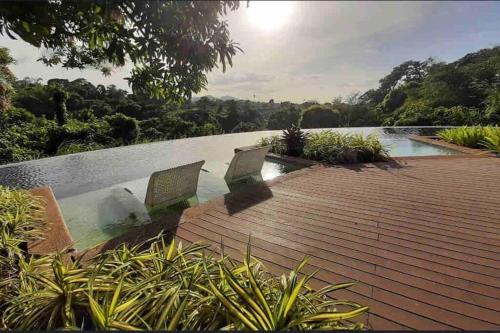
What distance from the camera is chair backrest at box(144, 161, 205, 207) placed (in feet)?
11.4

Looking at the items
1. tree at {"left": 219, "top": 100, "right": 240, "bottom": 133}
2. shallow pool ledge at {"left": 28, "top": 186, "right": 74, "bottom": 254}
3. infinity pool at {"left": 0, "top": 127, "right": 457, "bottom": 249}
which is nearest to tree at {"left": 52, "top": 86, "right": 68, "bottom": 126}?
infinity pool at {"left": 0, "top": 127, "right": 457, "bottom": 249}

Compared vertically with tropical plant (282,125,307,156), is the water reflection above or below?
below

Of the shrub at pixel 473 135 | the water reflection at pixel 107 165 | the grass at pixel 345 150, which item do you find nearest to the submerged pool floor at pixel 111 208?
the water reflection at pixel 107 165

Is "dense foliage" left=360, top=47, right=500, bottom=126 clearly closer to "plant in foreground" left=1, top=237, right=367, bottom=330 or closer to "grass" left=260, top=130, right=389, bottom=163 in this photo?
"grass" left=260, top=130, right=389, bottom=163

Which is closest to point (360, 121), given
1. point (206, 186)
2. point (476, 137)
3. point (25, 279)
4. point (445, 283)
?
point (476, 137)

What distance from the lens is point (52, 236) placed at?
8.70 feet

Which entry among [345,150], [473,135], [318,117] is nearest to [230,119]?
[318,117]

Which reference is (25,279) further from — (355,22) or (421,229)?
(421,229)

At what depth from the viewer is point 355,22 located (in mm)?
1091

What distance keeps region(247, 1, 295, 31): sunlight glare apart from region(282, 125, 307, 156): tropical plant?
19.1ft

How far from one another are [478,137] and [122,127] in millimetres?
13302

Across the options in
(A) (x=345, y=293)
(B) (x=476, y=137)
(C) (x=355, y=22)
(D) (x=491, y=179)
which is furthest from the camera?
(B) (x=476, y=137)

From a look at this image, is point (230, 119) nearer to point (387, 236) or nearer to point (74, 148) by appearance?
point (74, 148)

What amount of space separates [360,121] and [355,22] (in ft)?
68.2
